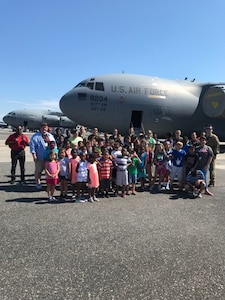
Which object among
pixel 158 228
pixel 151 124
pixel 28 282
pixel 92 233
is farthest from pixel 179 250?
pixel 151 124

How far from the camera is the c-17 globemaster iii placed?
16.4 metres

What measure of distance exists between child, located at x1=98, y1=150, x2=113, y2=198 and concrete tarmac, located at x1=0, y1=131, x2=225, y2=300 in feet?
2.17

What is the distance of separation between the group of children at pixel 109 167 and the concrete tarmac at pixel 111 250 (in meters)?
0.66

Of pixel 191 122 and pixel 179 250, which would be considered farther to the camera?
pixel 191 122

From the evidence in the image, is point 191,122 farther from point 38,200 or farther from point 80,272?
point 80,272

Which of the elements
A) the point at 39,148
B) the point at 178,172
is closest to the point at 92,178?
the point at 39,148

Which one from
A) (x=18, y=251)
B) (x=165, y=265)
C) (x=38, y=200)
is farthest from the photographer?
(x=38, y=200)

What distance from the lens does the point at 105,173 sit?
25.7 ft

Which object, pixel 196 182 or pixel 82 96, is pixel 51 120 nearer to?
pixel 82 96

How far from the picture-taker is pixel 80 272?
11.9 ft

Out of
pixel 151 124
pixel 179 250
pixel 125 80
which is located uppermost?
pixel 125 80

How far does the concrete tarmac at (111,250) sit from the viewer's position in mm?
3270

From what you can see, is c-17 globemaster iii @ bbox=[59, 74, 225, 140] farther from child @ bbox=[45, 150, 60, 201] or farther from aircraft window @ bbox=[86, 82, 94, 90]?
child @ bbox=[45, 150, 60, 201]

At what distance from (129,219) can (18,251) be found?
2.45 metres
